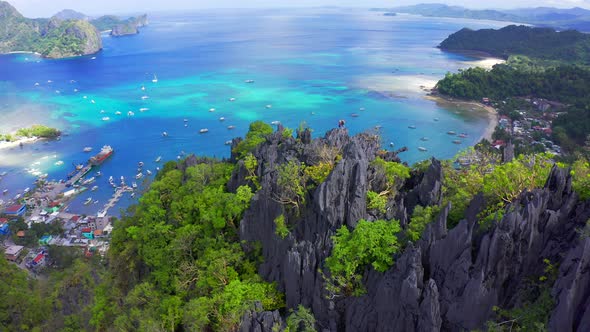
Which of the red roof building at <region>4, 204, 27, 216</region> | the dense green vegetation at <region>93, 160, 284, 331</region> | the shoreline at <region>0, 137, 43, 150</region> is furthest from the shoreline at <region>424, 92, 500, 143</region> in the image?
the shoreline at <region>0, 137, 43, 150</region>

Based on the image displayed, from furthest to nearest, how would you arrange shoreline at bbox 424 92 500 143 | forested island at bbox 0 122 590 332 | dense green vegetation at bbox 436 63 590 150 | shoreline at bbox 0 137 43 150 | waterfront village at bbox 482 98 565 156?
dense green vegetation at bbox 436 63 590 150 < shoreline at bbox 424 92 500 143 < shoreline at bbox 0 137 43 150 < waterfront village at bbox 482 98 565 156 < forested island at bbox 0 122 590 332

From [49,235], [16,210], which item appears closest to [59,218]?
[49,235]

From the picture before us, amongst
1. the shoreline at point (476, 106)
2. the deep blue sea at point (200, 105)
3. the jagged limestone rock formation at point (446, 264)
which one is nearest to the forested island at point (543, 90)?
the shoreline at point (476, 106)

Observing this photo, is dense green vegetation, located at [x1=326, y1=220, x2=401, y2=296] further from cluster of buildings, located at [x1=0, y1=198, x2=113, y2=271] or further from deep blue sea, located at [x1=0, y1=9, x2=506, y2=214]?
deep blue sea, located at [x1=0, y1=9, x2=506, y2=214]

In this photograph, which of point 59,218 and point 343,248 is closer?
point 343,248

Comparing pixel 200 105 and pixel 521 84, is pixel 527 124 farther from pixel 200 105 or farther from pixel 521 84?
pixel 200 105

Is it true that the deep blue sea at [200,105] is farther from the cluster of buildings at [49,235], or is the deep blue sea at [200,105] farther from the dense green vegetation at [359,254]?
the dense green vegetation at [359,254]
